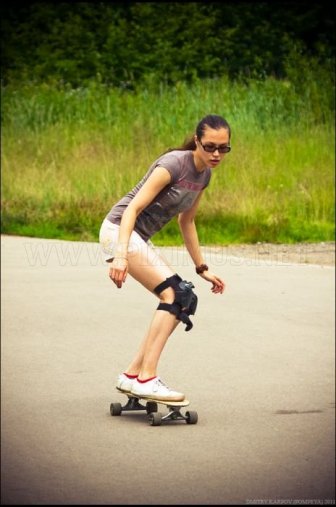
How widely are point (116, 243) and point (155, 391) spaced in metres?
0.26

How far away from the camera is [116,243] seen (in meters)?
1.82

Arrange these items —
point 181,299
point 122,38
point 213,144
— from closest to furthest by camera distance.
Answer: point 213,144 < point 181,299 < point 122,38

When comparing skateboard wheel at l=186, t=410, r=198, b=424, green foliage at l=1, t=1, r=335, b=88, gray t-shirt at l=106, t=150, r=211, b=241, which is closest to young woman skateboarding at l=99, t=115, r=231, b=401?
gray t-shirt at l=106, t=150, r=211, b=241

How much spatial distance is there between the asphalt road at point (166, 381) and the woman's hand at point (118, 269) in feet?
0.25

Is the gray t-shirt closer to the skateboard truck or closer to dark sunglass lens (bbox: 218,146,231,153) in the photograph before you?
dark sunglass lens (bbox: 218,146,231,153)

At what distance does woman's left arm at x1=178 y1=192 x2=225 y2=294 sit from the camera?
1895 millimetres

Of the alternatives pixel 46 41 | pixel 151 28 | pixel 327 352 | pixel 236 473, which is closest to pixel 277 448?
pixel 236 473

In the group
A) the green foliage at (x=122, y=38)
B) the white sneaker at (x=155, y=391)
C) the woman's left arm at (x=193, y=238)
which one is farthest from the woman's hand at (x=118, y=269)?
the green foliage at (x=122, y=38)

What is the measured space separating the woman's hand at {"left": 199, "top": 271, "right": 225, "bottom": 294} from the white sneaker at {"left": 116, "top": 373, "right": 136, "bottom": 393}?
19cm

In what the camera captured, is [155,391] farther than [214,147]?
Yes

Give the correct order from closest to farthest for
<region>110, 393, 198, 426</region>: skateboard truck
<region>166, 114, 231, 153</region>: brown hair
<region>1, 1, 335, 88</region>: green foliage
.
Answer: <region>166, 114, 231, 153</region>: brown hair → <region>110, 393, 198, 426</region>: skateboard truck → <region>1, 1, 335, 88</region>: green foliage

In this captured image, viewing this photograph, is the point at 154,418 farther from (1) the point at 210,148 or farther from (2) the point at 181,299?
(1) the point at 210,148

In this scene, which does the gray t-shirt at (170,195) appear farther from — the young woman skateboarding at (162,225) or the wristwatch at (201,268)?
the wristwatch at (201,268)

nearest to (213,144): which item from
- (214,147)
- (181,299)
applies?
(214,147)
